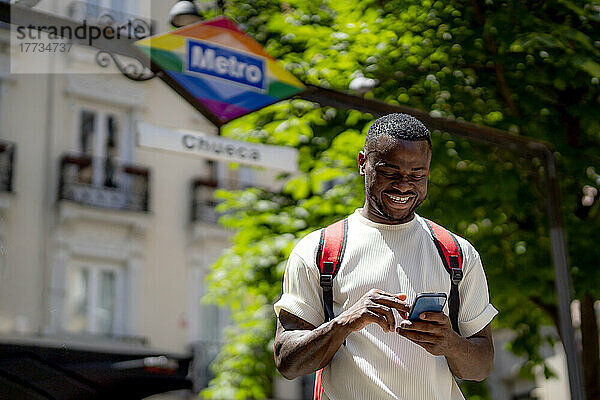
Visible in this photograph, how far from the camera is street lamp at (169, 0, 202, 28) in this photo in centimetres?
730

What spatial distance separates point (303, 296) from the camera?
2.72 m

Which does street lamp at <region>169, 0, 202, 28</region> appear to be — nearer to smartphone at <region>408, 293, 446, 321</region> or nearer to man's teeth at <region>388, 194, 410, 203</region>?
man's teeth at <region>388, 194, 410, 203</region>

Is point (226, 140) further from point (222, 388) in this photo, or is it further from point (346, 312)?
point (222, 388)

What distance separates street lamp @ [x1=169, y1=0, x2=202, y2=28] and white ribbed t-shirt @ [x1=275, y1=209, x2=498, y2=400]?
15.7ft

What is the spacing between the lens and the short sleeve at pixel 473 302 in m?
2.76

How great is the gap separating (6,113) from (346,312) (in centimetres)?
1865

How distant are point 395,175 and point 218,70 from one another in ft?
11.0

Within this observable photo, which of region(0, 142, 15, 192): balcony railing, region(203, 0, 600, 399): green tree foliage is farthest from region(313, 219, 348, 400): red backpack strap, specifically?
region(0, 142, 15, 192): balcony railing

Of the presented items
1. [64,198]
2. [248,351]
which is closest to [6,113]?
[64,198]

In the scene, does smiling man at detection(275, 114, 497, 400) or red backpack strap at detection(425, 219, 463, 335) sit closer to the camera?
smiling man at detection(275, 114, 497, 400)

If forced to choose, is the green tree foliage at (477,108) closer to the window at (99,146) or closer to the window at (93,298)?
the window at (93,298)

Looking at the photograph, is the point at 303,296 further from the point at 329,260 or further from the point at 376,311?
the point at 376,311

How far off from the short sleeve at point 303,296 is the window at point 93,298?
689 inches

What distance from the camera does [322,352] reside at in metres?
2.57
